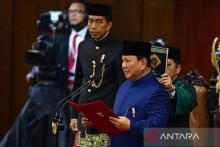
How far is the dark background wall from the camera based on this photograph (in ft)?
24.2

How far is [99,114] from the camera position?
14.2ft

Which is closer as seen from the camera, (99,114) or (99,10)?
(99,114)

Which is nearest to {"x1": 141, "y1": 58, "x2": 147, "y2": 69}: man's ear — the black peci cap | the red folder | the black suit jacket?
the red folder

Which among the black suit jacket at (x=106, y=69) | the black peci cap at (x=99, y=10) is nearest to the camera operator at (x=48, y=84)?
the black suit jacket at (x=106, y=69)

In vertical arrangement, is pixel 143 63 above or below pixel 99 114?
above

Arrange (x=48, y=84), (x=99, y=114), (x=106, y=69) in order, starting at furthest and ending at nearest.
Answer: (x=48, y=84)
(x=106, y=69)
(x=99, y=114)

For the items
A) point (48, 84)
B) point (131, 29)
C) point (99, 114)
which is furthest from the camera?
point (131, 29)

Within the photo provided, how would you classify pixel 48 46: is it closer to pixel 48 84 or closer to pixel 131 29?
pixel 48 84

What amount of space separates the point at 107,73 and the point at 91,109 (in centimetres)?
98

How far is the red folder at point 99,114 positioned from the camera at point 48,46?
273cm

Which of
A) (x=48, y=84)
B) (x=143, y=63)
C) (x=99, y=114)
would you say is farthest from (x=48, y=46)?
(x=99, y=114)

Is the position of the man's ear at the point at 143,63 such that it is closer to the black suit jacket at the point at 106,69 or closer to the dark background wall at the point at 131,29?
the black suit jacket at the point at 106,69

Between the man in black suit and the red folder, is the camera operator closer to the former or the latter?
the man in black suit

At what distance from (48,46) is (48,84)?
39 cm
